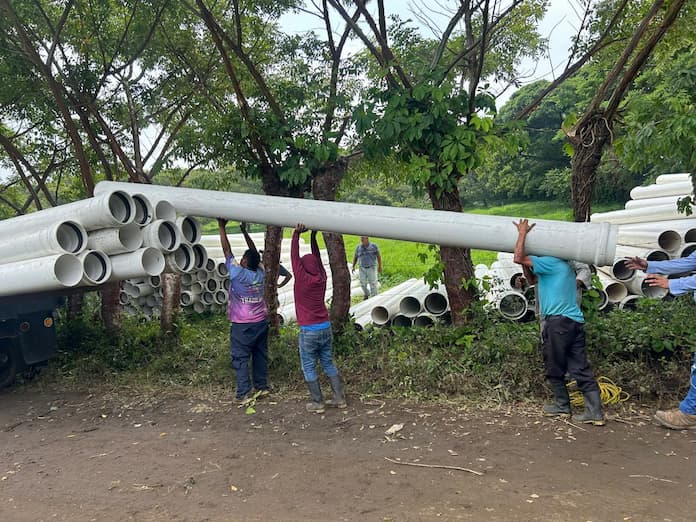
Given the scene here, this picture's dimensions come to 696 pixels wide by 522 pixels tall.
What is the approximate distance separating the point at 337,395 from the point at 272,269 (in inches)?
95.2

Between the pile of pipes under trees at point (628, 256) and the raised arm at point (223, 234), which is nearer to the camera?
the raised arm at point (223, 234)

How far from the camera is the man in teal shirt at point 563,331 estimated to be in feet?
14.9

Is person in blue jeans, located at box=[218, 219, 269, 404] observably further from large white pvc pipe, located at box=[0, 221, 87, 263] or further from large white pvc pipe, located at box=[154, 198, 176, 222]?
large white pvc pipe, located at box=[0, 221, 87, 263]

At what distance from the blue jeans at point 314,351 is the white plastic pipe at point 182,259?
121cm

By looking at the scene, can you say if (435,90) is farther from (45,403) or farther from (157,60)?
(45,403)

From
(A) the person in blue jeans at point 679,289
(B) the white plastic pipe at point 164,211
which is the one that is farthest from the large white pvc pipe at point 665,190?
(B) the white plastic pipe at point 164,211

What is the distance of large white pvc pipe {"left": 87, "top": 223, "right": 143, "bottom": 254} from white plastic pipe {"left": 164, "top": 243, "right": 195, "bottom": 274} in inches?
14.6

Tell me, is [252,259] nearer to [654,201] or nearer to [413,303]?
[413,303]

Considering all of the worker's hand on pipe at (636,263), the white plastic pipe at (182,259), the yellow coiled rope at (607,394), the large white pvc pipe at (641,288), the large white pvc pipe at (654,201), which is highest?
the white plastic pipe at (182,259)

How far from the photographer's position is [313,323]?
17.4ft

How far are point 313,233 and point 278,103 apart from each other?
261 cm

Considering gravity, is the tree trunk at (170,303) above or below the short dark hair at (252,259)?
below

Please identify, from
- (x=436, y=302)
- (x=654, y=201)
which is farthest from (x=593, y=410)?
(x=654, y=201)

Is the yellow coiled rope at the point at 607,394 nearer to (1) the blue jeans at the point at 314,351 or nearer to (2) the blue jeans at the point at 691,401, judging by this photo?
(2) the blue jeans at the point at 691,401
